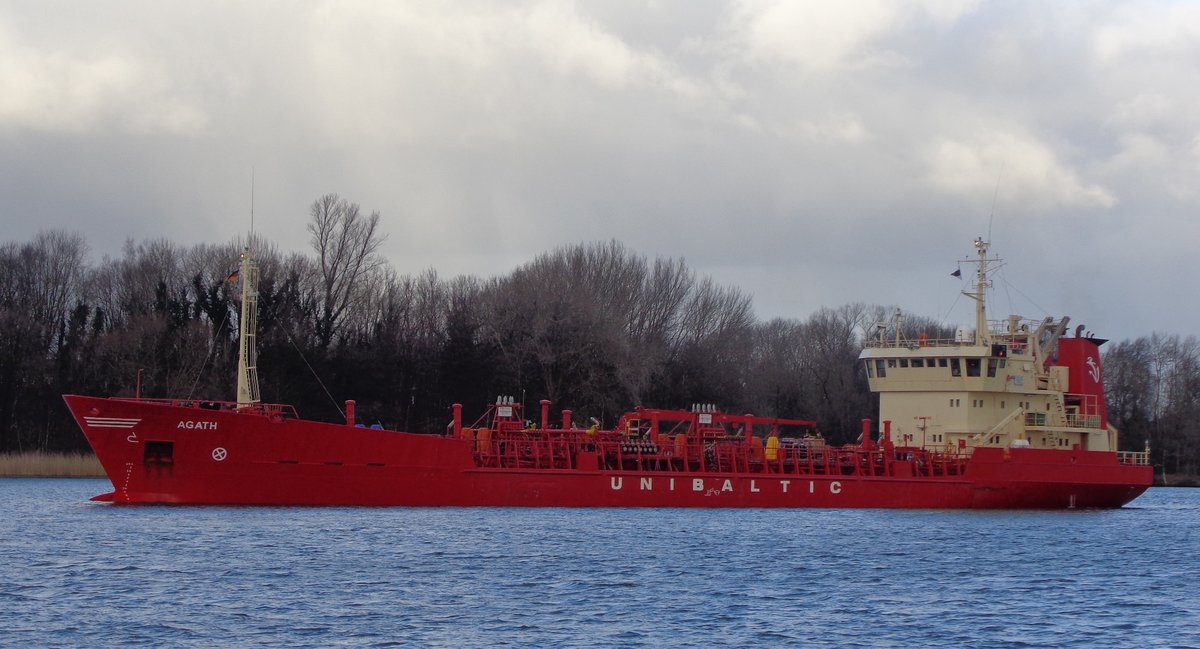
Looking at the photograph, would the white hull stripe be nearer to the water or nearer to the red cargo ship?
the red cargo ship

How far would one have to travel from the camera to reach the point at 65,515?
120 ft

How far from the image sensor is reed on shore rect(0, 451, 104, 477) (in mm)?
55500

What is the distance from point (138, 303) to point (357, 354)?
10122 millimetres

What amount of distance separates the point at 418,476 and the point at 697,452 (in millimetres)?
8432

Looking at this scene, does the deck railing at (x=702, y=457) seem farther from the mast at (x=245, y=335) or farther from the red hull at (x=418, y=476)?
the mast at (x=245, y=335)

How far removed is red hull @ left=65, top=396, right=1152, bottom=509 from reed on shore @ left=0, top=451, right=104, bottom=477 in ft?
63.4

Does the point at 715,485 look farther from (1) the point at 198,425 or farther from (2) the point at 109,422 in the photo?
(2) the point at 109,422

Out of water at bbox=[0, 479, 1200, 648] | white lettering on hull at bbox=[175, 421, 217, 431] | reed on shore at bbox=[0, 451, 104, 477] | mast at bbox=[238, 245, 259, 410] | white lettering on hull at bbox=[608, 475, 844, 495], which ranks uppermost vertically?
mast at bbox=[238, 245, 259, 410]

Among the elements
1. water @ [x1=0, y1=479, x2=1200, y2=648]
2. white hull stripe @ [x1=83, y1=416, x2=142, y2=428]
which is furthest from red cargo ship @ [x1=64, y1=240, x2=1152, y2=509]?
water @ [x1=0, y1=479, x2=1200, y2=648]

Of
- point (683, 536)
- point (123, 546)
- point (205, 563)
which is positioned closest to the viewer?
point (205, 563)

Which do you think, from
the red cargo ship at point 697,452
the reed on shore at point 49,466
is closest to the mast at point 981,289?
the red cargo ship at point 697,452

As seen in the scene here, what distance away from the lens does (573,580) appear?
26250 millimetres

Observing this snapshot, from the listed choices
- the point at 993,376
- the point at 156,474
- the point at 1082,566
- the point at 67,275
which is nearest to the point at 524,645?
the point at 1082,566

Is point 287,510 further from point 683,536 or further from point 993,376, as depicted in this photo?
point 993,376
